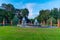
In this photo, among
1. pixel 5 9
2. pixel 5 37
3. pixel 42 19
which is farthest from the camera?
pixel 42 19

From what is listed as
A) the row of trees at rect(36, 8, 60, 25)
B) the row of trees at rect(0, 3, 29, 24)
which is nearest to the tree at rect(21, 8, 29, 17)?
the row of trees at rect(0, 3, 29, 24)

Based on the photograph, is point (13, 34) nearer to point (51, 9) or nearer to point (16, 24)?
point (16, 24)

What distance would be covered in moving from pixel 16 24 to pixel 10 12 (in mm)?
288

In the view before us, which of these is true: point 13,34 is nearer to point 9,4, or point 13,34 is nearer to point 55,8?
point 9,4

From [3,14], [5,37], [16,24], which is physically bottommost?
[5,37]

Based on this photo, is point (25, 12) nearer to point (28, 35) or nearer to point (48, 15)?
point (28, 35)

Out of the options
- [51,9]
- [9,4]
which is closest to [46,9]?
[51,9]

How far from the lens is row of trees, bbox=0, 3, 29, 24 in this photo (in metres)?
2.72

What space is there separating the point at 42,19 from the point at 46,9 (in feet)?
0.97

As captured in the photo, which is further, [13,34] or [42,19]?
[42,19]

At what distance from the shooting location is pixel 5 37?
2.67 metres

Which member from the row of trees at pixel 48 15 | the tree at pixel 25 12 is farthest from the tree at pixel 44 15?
the tree at pixel 25 12

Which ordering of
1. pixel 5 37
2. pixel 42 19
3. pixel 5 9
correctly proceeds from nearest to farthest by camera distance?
pixel 5 37 < pixel 5 9 < pixel 42 19

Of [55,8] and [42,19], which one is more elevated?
[55,8]
